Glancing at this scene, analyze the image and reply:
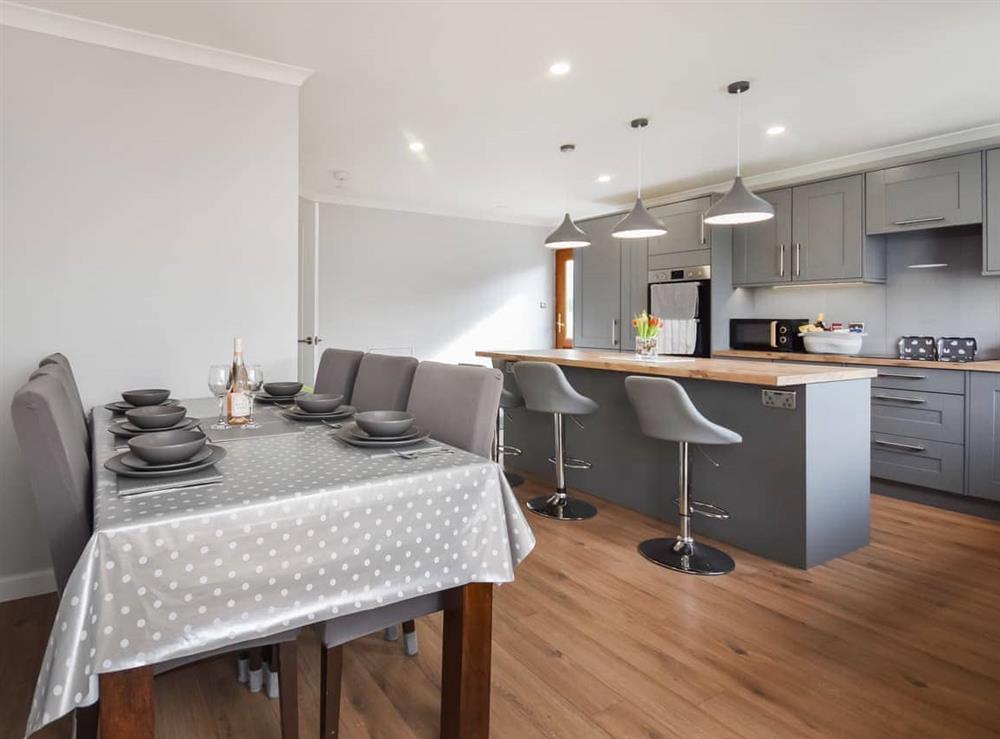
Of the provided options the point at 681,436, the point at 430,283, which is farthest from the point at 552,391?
the point at 430,283

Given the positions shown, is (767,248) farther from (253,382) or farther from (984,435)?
(253,382)

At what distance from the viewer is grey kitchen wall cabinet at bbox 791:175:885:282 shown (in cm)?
432

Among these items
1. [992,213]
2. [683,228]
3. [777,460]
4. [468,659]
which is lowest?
[468,659]

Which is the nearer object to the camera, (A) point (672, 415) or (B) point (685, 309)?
(A) point (672, 415)

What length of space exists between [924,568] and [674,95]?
2.84m

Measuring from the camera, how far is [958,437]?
360 cm

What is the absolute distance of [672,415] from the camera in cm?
258

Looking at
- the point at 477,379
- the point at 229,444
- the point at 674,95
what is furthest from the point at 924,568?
the point at 229,444

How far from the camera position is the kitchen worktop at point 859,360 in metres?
3.54

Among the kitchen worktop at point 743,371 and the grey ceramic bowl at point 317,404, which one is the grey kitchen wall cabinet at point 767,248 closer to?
the kitchen worktop at point 743,371

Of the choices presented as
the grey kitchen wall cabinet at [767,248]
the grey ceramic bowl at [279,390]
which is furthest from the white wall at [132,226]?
the grey kitchen wall cabinet at [767,248]

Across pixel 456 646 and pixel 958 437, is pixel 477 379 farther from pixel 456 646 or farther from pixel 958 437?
pixel 958 437

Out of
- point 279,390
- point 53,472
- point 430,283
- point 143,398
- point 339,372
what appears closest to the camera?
point 53,472

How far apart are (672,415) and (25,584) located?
302cm
